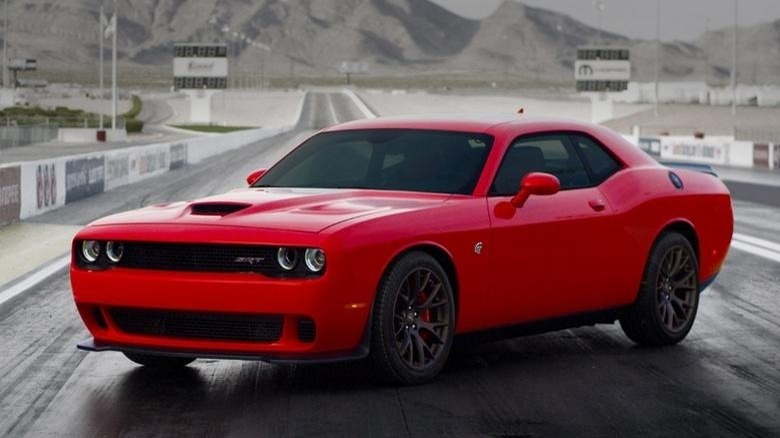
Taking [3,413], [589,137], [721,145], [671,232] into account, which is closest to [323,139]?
[589,137]

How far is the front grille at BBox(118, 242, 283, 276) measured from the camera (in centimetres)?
754

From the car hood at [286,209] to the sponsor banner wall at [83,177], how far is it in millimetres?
20525

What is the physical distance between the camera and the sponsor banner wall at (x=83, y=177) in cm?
2892

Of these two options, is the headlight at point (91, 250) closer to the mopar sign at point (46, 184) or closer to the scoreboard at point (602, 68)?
the mopar sign at point (46, 184)

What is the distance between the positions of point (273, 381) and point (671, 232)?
3.04 metres

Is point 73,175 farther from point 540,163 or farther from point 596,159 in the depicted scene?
point 540,163

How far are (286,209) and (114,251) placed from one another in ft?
2.99

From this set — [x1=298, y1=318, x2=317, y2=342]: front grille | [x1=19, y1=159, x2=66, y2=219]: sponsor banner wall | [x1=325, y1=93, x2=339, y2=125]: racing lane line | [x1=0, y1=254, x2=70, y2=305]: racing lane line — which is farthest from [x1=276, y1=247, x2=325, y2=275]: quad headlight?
[x1=325, y1=93, x2=339, y2=125]: racing lane line

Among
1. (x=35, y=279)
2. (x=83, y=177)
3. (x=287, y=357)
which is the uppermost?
(x=83, y=177)

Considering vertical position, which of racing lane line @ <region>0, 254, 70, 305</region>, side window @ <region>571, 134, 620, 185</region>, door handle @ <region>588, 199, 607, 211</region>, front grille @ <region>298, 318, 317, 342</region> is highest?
side window @ <region>571, 134, 620, 185</region>

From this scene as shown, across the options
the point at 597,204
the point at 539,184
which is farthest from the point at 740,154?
the point at 539,184

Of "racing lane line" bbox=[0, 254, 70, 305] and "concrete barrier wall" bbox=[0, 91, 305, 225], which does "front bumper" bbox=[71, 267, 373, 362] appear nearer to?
"racing lane line" bbox=[0, 254, 70, 305]

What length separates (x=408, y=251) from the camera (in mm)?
7941

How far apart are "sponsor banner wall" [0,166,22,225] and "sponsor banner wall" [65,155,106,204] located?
4274 mm
